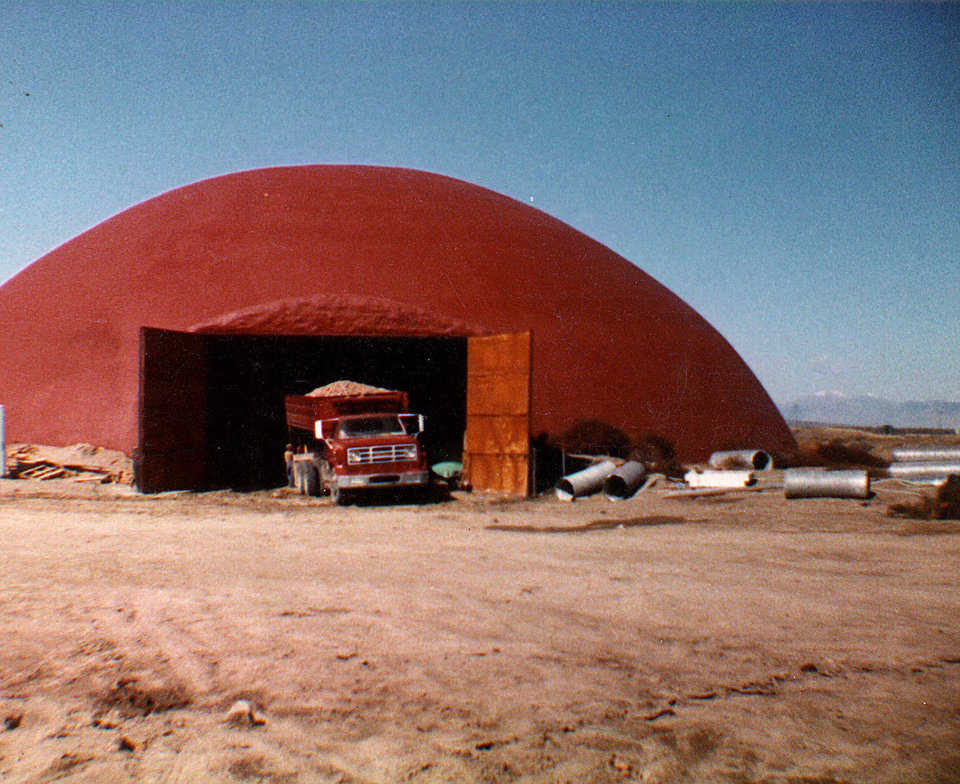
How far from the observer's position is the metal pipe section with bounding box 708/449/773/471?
17.3 meters

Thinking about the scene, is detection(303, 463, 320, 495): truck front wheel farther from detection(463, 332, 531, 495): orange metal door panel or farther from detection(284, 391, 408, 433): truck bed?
detection(463, 332, 531, 495): orange metal door panel

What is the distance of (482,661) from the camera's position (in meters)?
4.32

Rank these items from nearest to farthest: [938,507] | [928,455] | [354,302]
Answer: [938,507], [928,455], [354,302]

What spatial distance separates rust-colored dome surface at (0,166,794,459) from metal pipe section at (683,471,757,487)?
4.00 metres

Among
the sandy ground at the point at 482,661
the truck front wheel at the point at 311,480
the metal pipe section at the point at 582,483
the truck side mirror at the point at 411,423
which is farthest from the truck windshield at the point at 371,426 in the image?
the sandy ground at the point at 482,661

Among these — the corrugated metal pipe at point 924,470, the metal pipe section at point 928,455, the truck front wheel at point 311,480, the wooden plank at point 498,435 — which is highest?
the wooden plank at point 498,435

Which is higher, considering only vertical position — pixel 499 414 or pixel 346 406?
pixel 346 406

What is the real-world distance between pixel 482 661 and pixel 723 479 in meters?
11.3

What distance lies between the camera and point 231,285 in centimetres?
1855

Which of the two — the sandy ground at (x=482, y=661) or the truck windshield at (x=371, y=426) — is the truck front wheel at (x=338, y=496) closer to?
the truck windshield at (x=371, y=426)

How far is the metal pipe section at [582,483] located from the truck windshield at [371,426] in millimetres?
3350

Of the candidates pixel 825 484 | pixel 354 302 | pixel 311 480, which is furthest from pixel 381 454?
pixel 825 484

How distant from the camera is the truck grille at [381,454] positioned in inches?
524

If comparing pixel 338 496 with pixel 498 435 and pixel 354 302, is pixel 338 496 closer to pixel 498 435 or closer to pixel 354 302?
pixel 498 435
